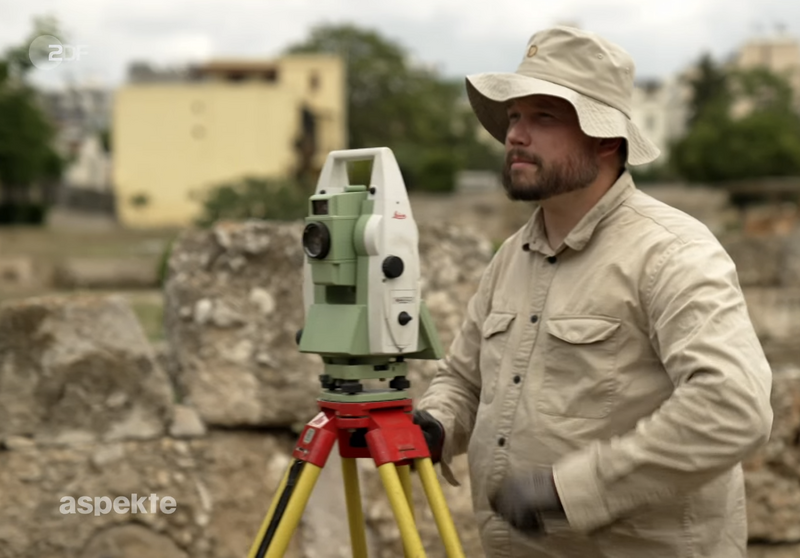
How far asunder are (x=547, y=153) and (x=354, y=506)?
0.97 meters

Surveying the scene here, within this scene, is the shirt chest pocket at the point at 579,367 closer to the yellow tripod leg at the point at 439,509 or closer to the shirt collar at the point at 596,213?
the shirt collar at the point at 596,213

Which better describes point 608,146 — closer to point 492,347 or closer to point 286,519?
point 492,347

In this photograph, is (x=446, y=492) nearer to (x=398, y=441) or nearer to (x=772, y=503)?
(x=772, y=503)

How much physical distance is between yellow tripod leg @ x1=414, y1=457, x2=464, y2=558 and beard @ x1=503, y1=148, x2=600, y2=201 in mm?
643

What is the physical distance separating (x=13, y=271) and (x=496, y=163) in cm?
5780

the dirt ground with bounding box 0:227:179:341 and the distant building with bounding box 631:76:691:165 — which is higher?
the dirt ground with bounding box 0:227:179:341

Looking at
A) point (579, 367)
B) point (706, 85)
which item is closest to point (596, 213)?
point (579, 367)

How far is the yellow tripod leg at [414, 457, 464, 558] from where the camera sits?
8.71ft

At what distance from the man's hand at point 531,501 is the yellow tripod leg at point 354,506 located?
0.54m

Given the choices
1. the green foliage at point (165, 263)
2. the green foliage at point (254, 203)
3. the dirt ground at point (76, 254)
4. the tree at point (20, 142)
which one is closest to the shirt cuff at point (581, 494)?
the green foliage at point (165, 263)

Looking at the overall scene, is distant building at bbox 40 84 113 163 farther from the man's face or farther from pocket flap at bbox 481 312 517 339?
the man's face

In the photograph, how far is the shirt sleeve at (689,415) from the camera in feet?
7.60

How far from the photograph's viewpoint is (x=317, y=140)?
48.0m

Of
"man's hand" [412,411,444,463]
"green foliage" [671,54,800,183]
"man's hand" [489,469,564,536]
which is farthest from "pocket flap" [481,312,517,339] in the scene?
"green foliage" [671,54,800,183]
